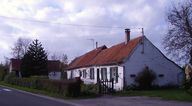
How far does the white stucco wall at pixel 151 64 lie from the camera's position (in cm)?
4216

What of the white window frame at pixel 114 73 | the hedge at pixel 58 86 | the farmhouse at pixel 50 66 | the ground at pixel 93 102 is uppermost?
the farmhouse at pixel 50 66

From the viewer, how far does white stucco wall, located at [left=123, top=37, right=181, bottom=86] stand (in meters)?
42.2

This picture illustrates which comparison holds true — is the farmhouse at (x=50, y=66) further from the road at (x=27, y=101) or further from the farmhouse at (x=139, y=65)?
the road at (x=27, y=101)

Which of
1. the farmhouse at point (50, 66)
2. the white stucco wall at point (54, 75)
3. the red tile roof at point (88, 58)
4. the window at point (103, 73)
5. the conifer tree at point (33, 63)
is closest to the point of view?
the window at point (103, 73)

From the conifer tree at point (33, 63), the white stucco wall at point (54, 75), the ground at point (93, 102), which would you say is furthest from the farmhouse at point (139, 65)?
the white stucco wall at point (54, 75)

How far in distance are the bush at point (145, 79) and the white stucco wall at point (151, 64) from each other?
55 centimetres

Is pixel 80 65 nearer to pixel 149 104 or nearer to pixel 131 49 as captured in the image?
pixel 131 49

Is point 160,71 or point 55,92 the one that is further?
point 160,71

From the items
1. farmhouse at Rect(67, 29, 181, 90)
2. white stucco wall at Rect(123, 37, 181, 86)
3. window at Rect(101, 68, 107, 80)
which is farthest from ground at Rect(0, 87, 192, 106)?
window at Rect(101, 68, 107, 80)

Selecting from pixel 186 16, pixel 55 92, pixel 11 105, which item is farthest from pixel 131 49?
pixel 11 105

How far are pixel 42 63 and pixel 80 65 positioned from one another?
16925mm

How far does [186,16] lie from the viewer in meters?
41.5

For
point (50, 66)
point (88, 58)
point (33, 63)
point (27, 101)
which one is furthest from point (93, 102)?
point (50, 66)

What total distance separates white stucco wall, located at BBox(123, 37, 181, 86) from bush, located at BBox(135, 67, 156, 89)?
0.55 m
